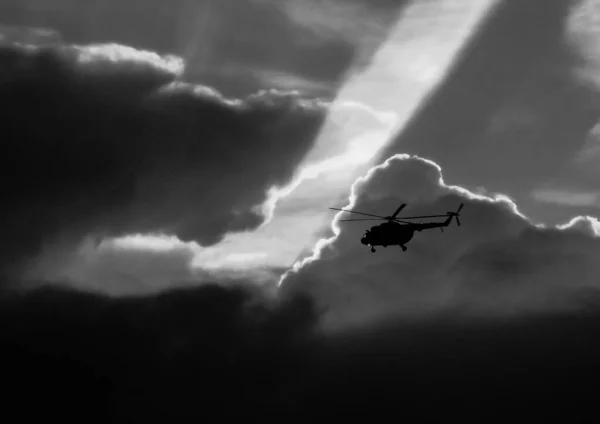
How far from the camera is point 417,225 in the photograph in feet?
450

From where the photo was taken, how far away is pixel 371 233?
5290 inches

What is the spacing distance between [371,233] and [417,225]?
328 inches
